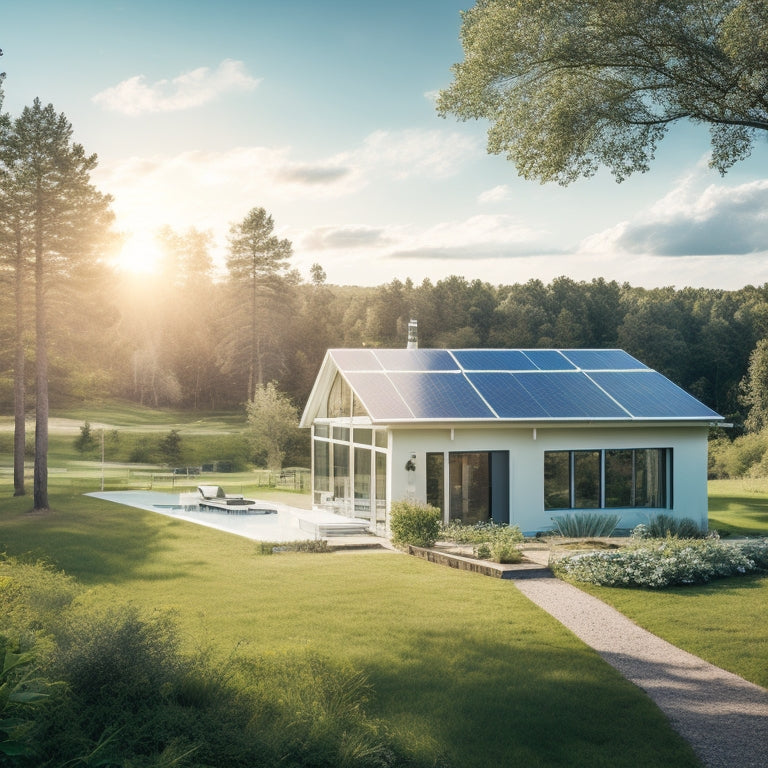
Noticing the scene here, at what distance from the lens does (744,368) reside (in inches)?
2323

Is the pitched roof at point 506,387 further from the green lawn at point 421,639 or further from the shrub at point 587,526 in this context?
the green lawn at point 421,639

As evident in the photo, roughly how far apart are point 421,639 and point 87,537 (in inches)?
465

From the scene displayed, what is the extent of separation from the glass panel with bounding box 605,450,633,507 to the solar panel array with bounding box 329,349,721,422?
3.70ft

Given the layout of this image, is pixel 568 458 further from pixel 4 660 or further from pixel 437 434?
pixel 4 660

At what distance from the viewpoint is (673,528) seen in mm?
18781

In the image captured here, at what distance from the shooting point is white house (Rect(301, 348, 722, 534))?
18391 millimetres

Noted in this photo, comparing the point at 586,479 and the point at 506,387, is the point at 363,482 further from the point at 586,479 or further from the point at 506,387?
the point at 586,479

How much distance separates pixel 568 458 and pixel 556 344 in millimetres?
38538

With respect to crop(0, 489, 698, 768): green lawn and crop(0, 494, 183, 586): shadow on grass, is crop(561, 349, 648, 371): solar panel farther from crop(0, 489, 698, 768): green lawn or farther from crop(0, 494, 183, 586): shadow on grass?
crop(0, 494, 183, 586): shadow on grass

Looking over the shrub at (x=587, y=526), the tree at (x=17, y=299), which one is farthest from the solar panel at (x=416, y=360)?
the tree at (x=17, y=299)

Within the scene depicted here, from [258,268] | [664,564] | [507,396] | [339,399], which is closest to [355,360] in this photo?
[339,399]

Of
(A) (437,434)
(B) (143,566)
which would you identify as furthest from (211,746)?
(A) (437,434)

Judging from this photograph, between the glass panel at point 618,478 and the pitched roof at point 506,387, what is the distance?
1103 mm

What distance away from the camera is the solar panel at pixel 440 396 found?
60.3 ft
